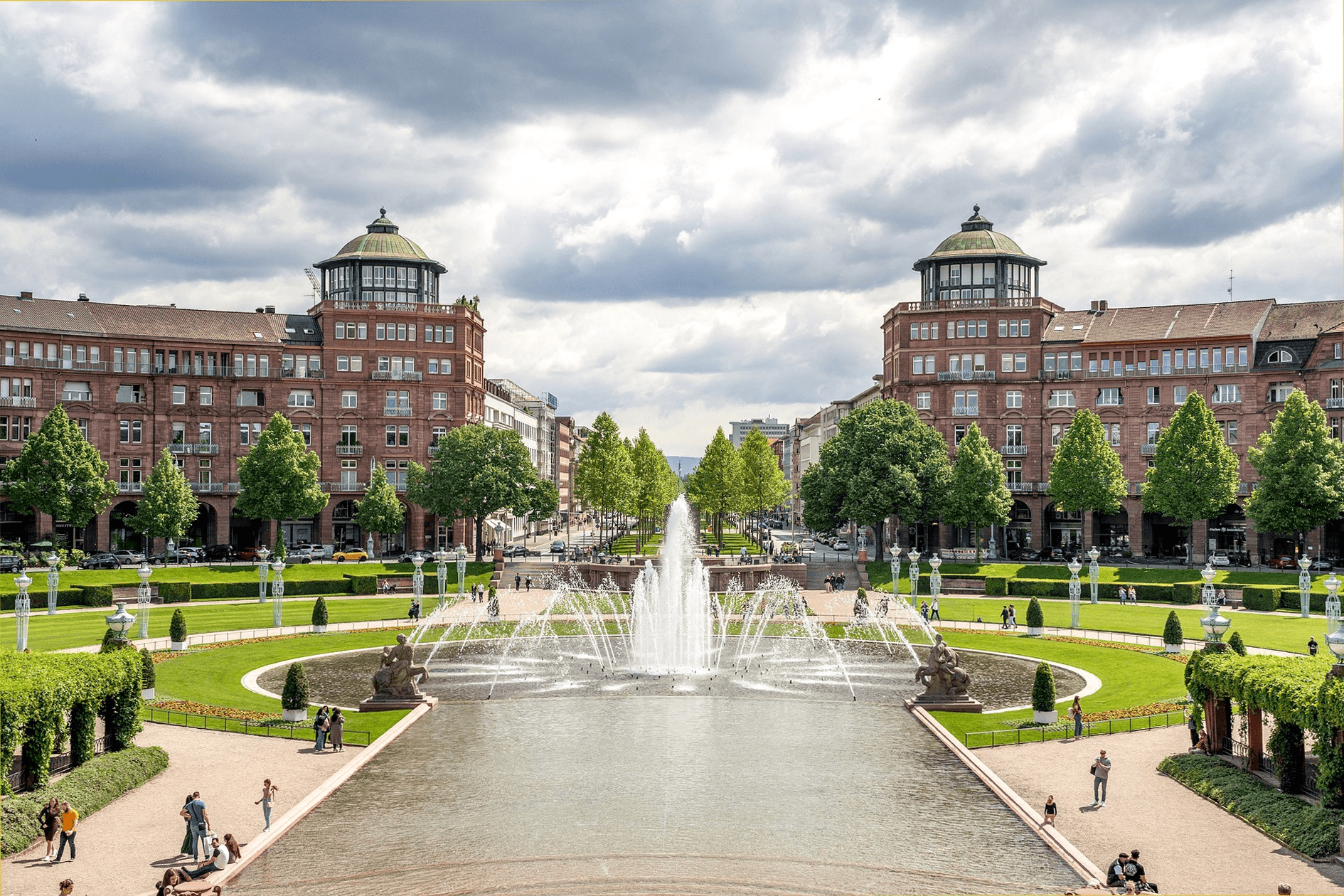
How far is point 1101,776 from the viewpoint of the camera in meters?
30.7

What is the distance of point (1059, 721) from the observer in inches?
1614

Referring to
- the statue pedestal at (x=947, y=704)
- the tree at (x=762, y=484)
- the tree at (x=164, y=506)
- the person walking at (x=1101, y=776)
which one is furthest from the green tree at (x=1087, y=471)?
the tree at (x=164, y=506)

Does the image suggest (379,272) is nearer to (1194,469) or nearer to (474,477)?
(474,477)

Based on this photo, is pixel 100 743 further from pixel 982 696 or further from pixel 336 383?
pixel 336 383

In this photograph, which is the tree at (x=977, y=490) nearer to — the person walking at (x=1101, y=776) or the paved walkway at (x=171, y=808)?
the person walking at (x=1101, y=776)

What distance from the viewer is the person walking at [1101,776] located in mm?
30641

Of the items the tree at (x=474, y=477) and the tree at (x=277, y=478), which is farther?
the tree at (x=474, y=477)

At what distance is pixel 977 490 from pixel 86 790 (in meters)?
83.4

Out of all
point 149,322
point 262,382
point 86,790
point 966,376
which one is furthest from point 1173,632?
point 149,322

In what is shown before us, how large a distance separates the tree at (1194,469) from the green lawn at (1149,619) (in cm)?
2012

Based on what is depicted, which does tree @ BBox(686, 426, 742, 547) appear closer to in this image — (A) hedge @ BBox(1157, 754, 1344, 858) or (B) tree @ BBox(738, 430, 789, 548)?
(B) tree @ BBox(738, 430, 789, 548)

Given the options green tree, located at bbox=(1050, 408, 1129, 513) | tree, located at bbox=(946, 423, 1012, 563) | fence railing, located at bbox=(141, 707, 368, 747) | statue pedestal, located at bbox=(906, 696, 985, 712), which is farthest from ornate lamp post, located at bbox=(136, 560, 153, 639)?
green tree, located at bbox=(1050, 408, 1129, 513)

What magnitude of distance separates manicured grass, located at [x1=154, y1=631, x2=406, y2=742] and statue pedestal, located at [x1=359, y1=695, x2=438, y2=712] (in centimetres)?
56

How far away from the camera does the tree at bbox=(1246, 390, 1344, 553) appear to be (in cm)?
8925
